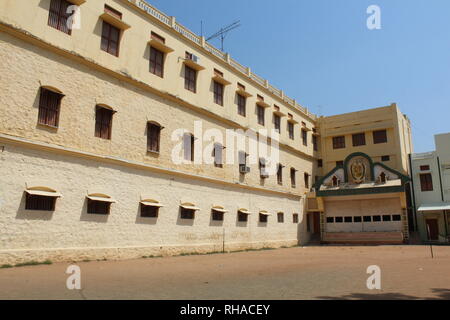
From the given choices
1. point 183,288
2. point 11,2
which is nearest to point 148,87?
point 11,2

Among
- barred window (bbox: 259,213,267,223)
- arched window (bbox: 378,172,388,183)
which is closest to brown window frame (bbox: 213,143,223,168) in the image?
barred window (bbox: 259,213,267,223)

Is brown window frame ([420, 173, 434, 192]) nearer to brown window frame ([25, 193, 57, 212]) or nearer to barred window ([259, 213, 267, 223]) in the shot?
barred window ([259, 213, 267, 223])

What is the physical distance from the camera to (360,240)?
2862 centimetres

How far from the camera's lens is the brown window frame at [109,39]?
16.4 meters

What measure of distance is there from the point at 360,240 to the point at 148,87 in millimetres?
21036

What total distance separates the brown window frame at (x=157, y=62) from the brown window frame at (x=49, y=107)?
5703 millimetres

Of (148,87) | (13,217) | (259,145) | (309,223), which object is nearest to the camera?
(13,217)

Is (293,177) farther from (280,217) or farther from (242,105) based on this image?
(242,105)

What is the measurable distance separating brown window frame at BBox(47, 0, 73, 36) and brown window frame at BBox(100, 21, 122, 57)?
166cm

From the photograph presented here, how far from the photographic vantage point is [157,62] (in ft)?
62.2

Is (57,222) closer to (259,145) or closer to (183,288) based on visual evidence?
(183,288)

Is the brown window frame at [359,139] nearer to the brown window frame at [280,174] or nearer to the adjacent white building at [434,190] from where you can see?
the adjacent white building at [434,190]
